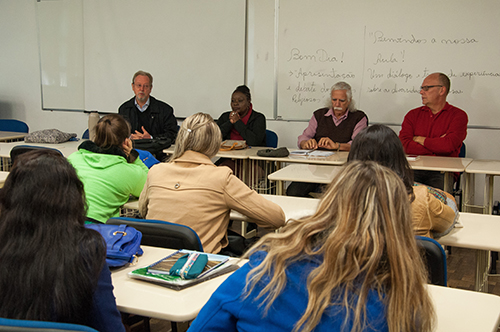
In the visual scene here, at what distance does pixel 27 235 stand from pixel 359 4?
457 cm

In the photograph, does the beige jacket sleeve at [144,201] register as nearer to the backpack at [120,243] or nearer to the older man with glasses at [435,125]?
the backpack at [120,243]

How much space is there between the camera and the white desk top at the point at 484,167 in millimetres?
3305

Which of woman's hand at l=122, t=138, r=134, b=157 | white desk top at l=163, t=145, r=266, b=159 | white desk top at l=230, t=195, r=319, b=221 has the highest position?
woman's hand at l=122, t=138, r=134, b=157

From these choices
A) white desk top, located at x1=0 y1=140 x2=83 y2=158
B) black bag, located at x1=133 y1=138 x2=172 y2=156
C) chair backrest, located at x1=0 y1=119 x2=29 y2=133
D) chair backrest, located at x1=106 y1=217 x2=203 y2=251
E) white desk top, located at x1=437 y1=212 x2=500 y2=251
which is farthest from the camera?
chair backrest, located at x1=0 y1=119 x2=29 y2=133

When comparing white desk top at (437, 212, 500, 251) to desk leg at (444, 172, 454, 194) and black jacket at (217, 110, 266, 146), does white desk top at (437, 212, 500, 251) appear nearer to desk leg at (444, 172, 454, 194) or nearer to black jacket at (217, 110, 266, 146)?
desk leg at (444, 172, 454, 194)

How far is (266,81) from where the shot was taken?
5477 millimetres

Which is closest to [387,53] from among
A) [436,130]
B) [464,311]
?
[436,130]

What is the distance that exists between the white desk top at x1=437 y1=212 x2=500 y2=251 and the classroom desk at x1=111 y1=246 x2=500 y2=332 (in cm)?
61

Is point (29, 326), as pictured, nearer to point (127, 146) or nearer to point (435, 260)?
point (435, 260)

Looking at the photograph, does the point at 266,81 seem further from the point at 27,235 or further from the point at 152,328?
the point at 27,235

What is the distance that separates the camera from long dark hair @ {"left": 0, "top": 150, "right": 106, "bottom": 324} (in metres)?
1.13

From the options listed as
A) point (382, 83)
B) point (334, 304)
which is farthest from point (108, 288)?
point (382, 83)

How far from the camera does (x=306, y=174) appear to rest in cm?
326

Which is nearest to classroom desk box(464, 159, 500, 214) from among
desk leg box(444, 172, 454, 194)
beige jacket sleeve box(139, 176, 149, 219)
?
desk leg box(444, 172, 454, 194)
